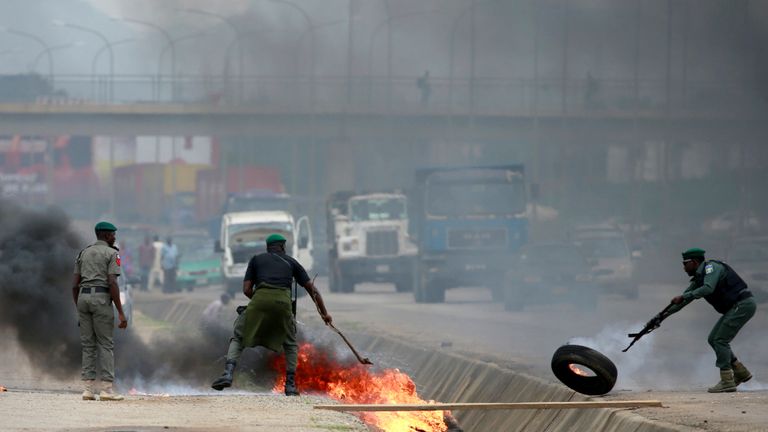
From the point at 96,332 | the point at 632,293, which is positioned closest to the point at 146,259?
the point at 632,293

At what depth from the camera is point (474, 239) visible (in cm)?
4122

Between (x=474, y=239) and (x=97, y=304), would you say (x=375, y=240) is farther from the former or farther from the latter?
(x=97, y=304)

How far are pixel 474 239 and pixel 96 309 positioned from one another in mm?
26898

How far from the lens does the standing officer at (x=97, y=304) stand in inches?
580

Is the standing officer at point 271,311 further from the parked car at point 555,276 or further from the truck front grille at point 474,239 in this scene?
the truck front grille at point 474,239

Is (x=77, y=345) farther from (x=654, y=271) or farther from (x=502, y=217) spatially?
(x=654, y=271)

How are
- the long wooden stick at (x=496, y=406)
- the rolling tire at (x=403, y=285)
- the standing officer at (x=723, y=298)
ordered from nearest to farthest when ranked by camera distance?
the long wooden stick at (x=496, y=406) < the standing officer at (x=723, y=298) < the rolling tire at (x=403, y=285)

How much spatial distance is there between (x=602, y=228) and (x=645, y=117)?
93.5 feet

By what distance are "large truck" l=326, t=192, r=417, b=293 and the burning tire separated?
3210 centimetres

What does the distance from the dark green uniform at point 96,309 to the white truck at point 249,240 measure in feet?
107

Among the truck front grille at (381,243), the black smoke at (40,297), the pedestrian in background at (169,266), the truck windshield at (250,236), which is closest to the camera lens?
the black smoke at (40,297)

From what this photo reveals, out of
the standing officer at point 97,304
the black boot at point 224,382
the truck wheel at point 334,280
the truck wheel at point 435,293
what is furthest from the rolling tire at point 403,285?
the standing officer at point 97,304

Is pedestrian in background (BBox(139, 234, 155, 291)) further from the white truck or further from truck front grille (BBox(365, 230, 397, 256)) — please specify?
truck front grille (BBox(365, 230, 397, 256))

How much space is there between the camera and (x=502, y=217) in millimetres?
41281
